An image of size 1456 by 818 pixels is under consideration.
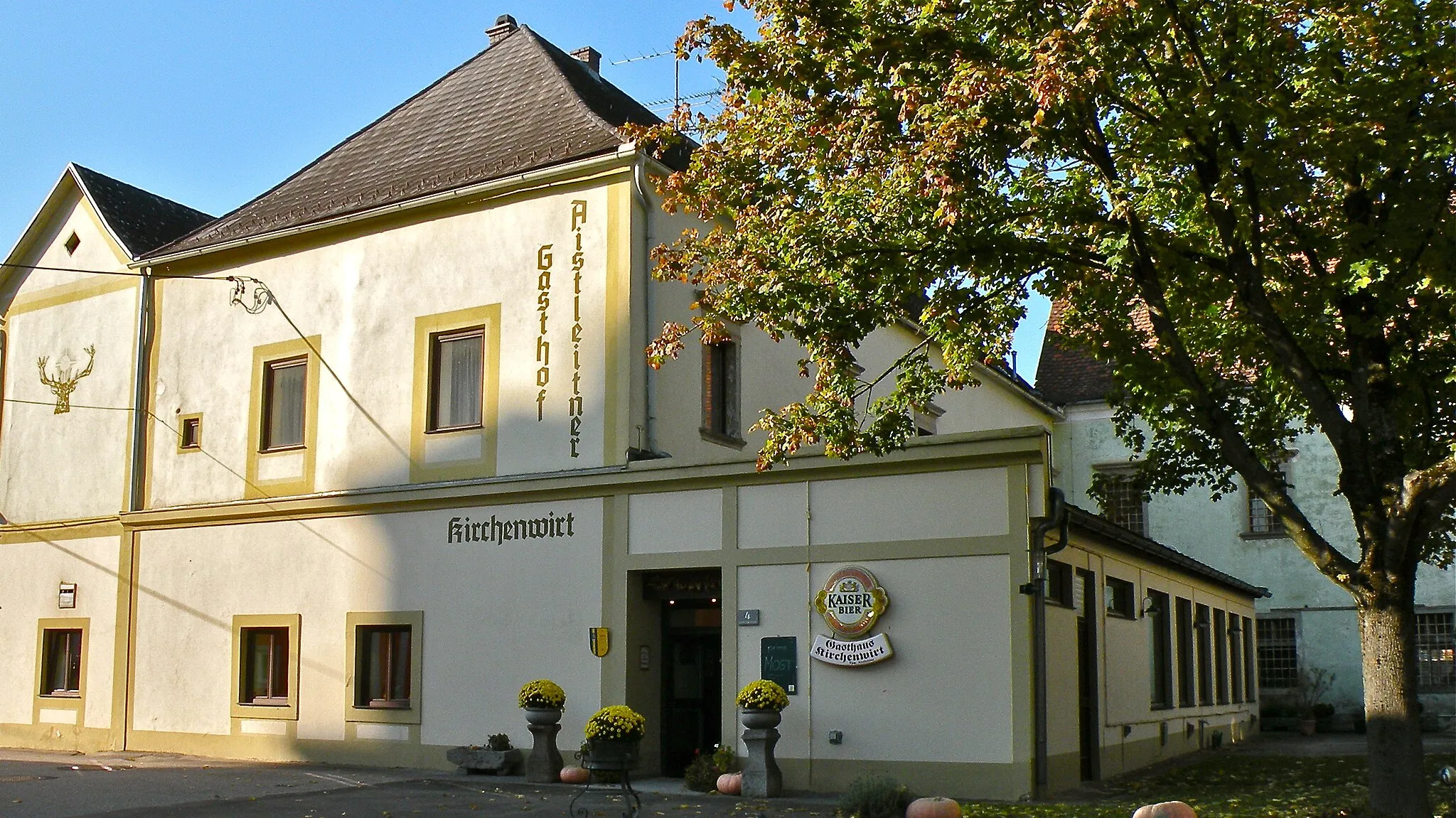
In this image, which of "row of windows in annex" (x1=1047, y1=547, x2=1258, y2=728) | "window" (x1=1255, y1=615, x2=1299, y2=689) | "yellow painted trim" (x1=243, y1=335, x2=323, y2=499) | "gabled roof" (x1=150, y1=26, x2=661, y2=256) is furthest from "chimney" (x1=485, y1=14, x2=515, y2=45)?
"window" (x1=1255, y1=615, x2=1299, y2=689)

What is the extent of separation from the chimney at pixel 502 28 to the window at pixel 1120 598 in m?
14.0

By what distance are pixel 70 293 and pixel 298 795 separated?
12.4 metres

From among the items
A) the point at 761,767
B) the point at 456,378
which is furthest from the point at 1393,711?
the point at 456,378

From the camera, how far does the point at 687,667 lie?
1895 centimetres

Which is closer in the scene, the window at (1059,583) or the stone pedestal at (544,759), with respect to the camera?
the window at (1059,583)

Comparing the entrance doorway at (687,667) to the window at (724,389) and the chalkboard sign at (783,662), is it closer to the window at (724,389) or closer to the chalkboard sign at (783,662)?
the chalkboard sign at (783,662)

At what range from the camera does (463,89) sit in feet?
79.4

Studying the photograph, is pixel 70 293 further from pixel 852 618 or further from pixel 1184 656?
pixel 1184 656

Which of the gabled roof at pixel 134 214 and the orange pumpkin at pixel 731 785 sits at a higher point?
the gabled roof at pixel 134 214

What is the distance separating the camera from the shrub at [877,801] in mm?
13344

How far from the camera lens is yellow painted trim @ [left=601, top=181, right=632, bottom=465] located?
18.6m

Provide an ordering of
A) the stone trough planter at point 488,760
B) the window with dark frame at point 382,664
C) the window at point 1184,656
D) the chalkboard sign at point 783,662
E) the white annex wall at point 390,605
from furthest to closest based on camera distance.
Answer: the window at point 1184,656
the window with dark frame at point 382,664
the white annex wall at point 390,605
the stone trough planter at point 488,760
the chalkboard sign at point 783,662

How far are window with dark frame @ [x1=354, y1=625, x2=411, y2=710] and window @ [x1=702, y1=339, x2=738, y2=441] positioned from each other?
205 inches

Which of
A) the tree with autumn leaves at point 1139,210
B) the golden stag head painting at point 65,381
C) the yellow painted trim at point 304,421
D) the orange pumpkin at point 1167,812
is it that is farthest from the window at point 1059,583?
the golden stag head painting at point 65,381
